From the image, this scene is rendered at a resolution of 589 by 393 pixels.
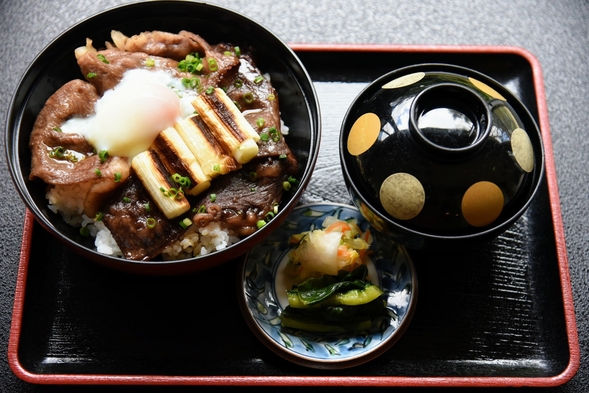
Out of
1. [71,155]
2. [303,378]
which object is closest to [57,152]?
[71,155]

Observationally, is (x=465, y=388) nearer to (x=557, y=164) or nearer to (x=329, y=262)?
(x=329, y=262)

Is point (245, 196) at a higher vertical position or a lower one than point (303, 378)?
higher

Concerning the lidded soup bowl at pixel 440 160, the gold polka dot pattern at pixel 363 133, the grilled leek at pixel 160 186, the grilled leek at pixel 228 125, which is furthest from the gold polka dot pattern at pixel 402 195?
the grilled leek at pixel 160 186

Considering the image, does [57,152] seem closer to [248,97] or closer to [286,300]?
[248,97]

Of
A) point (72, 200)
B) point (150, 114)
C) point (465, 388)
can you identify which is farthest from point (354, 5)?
point (465, 388)

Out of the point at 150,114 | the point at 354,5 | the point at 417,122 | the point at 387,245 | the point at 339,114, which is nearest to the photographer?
the point at 417,122

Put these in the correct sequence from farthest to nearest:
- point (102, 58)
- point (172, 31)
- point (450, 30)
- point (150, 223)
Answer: point (450, 30)
point (172, 31)
point (102, 58)
point (150, 223)

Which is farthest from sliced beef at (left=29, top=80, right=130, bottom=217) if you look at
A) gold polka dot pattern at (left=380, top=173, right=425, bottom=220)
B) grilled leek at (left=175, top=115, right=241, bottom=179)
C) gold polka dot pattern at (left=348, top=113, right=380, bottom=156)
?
gold polka dot pattern at (left=380, top=173, right=425, bottom=220)
